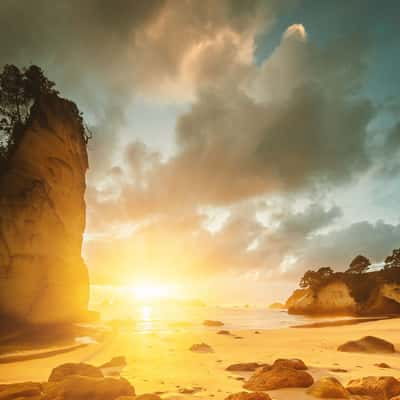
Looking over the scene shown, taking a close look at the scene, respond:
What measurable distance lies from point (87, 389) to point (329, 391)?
18.7 ft

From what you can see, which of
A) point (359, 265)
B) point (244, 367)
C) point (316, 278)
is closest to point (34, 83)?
point (244, 367)

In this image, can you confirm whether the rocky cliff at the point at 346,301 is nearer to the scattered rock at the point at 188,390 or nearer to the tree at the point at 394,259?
the tree at the point at 394,259

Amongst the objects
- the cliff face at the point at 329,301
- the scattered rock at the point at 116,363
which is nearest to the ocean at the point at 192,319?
the cliff face at the point at 329,301

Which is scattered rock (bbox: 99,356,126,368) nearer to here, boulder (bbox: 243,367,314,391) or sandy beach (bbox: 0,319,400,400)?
sandy beach (bbox: 0,319,400,400)

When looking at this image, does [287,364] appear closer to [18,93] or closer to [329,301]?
[18,93]

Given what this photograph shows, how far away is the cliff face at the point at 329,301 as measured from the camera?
48250 mm

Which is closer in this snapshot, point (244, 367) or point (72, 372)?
point (72, 372)

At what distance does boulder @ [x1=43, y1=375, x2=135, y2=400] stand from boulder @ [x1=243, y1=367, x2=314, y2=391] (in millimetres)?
3323

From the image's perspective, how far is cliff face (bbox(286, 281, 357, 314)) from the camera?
158ft

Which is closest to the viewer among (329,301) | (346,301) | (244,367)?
(244,367)

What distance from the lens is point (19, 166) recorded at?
23.5 metres

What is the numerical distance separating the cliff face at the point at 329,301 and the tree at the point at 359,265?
6.56 meters

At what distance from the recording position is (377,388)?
6.71m

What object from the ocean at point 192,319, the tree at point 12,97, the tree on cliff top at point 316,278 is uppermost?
the tree at point 12,97
